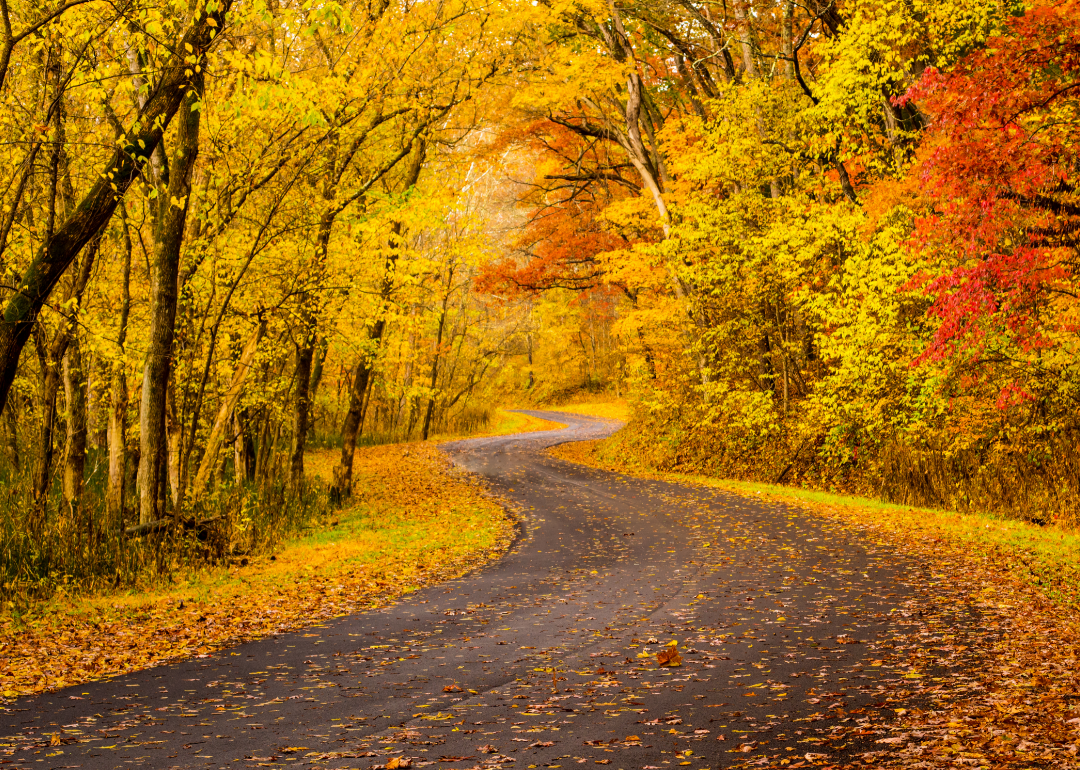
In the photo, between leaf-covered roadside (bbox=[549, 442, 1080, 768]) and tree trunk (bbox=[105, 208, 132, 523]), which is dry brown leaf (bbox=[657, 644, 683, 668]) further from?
tree trunk (bbox=[105, 208, 132, 523])

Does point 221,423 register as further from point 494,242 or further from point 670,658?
point 670,658

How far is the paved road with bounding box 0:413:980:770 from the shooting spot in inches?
199

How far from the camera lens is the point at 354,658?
7.52 m

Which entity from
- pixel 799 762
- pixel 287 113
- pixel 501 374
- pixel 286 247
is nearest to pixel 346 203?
pixel 286 247

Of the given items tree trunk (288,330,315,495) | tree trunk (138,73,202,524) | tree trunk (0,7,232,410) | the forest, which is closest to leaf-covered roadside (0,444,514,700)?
the forest

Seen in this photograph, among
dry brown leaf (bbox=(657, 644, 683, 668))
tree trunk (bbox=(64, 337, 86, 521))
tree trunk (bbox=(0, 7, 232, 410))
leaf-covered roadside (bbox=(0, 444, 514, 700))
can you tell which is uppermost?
tree trunk (bbox=(0, 7, 232, 410))

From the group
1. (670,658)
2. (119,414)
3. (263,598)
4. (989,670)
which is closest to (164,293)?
(119,414)

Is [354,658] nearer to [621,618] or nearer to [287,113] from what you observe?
[621,618]

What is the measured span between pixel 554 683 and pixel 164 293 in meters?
9.06

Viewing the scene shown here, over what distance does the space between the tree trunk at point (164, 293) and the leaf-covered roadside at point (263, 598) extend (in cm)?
240

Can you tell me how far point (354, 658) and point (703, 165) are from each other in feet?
55.8

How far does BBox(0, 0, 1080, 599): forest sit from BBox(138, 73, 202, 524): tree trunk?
0.05 metres

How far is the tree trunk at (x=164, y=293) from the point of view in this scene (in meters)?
12.4

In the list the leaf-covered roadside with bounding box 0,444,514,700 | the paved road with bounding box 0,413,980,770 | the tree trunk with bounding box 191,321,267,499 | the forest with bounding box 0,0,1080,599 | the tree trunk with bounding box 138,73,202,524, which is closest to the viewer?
the paved road with bounding box 0,413,980,770
